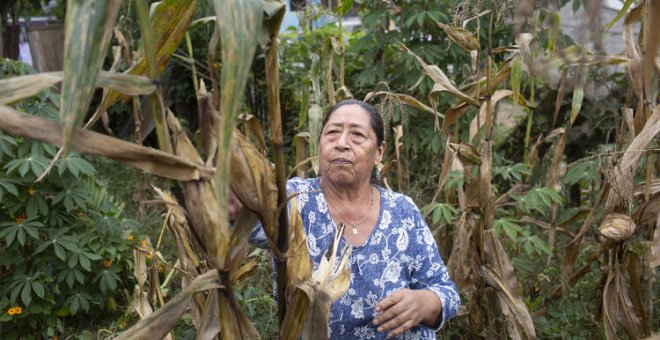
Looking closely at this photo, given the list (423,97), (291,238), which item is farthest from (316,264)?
(423,97)

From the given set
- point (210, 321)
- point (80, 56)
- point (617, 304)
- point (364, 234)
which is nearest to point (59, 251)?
point (364, 234)

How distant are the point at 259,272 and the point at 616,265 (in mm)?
1670

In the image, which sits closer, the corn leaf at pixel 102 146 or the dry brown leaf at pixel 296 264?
the corn leaf at pixel 102 146

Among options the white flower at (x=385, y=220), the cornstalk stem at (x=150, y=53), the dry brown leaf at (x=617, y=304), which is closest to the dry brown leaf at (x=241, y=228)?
the cornstalk stem at (x=150, y=53)

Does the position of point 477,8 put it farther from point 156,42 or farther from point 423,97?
point 423,97

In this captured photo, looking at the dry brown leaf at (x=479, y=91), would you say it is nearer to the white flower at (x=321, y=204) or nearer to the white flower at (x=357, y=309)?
the white flower at (x=321, y=204)

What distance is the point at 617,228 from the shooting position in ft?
7.85

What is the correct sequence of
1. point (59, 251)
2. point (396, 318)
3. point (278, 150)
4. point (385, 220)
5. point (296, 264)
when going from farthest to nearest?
point (59, 251) < point (385, 220) < point (396, 318) < point (296, 264) < point (278, 150)

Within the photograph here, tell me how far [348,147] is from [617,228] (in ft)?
3.51

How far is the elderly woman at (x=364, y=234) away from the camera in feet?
6.49

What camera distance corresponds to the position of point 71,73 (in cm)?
85

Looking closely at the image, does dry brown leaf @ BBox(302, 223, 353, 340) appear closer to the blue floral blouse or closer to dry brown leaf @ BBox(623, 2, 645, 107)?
the blue floral blouse

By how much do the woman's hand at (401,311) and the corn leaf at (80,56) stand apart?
1.11 metres

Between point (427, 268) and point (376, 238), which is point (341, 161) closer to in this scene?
point (376, 238)
